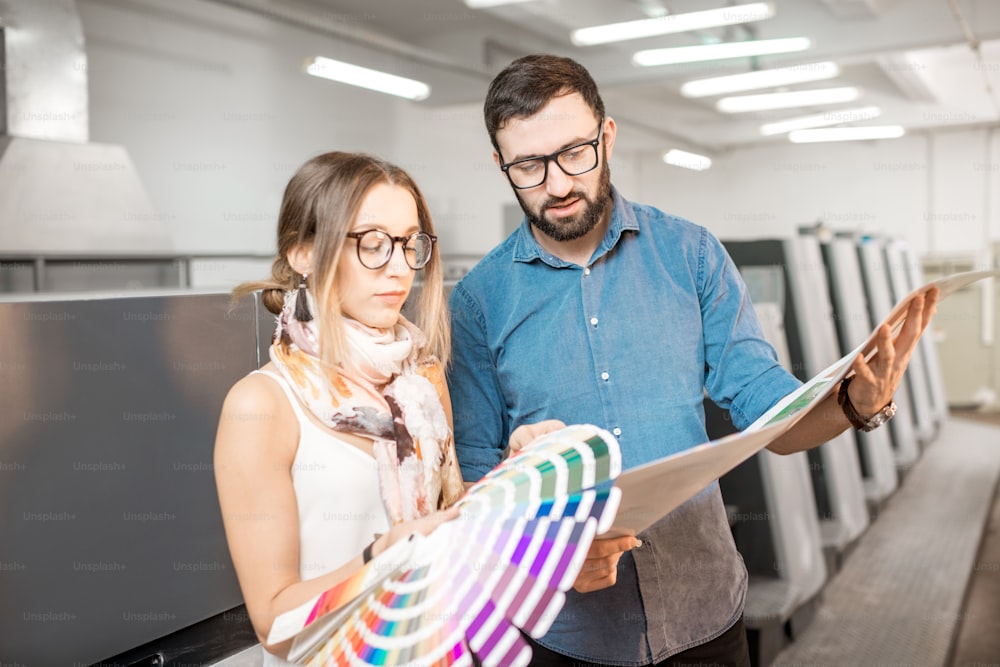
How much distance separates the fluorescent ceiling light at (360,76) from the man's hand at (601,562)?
15.1ft

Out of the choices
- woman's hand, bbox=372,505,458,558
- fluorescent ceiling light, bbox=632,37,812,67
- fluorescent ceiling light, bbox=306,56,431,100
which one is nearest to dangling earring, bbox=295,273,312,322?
woman's hand, bbox=372,505,458,558

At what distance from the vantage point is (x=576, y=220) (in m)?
1.42

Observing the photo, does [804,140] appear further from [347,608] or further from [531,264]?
[347,608]

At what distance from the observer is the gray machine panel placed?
4.51 feet

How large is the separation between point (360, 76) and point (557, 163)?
4.62 m

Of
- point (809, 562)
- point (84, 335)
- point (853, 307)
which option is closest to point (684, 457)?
point (84, 335)

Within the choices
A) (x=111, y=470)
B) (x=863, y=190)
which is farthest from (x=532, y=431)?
(x=863, y=190)

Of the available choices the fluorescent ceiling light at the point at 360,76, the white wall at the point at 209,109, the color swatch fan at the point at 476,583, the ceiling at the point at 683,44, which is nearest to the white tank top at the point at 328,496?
the color swatch fan at the point at 476,583

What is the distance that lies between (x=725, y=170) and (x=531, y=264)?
39.7 feet

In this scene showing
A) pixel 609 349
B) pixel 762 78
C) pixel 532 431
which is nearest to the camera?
pixel 532 431

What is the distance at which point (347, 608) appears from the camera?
878 mm

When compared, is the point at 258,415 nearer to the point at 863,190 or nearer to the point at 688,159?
the point at 688,159

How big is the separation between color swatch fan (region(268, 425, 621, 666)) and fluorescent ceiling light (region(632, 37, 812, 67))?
539cm

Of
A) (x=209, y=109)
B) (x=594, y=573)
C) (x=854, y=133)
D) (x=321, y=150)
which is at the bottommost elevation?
(x=594, y=573)
